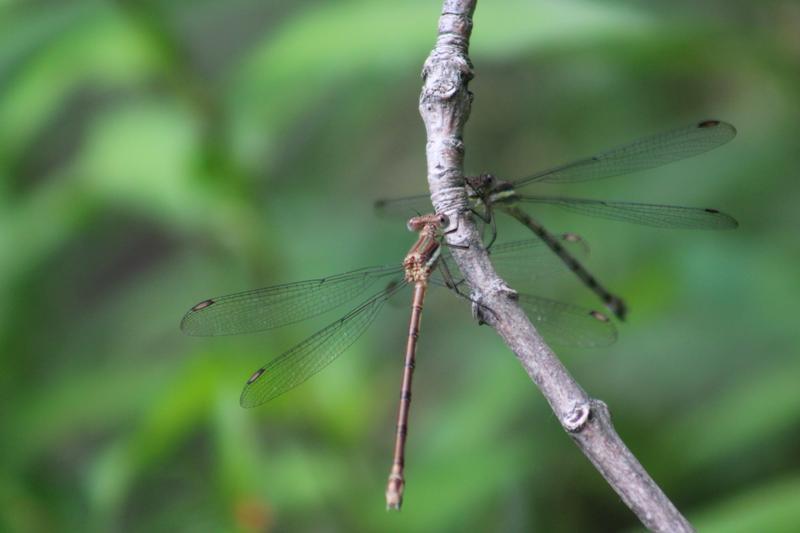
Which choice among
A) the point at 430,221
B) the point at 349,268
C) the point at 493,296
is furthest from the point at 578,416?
the point at 349,268

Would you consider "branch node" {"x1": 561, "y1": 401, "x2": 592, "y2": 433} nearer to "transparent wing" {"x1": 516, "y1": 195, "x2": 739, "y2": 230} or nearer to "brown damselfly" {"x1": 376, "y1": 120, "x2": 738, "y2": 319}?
"brown damselfly" {"x1": 376, "y1": 120, "x2": 738, "y2": 319}

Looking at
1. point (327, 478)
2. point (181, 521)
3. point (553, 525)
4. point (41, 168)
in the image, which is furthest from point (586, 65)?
point (41, 168)

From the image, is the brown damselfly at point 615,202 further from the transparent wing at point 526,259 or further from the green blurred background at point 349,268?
the green blurred background at point 349,268

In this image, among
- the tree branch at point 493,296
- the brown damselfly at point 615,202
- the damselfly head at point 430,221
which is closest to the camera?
the tree branch at point 493,296

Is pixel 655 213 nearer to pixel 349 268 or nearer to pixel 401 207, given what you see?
pixel 401 207

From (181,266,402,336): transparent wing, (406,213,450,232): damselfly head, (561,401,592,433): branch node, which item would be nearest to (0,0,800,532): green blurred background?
(181,266,402,336): transparent wing

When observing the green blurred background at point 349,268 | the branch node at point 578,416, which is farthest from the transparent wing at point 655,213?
the branch node at point 578,416

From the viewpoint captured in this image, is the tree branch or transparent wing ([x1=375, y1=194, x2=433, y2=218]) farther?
transparent wing ([x1=375, y1=194, x2=433, y2=218])
